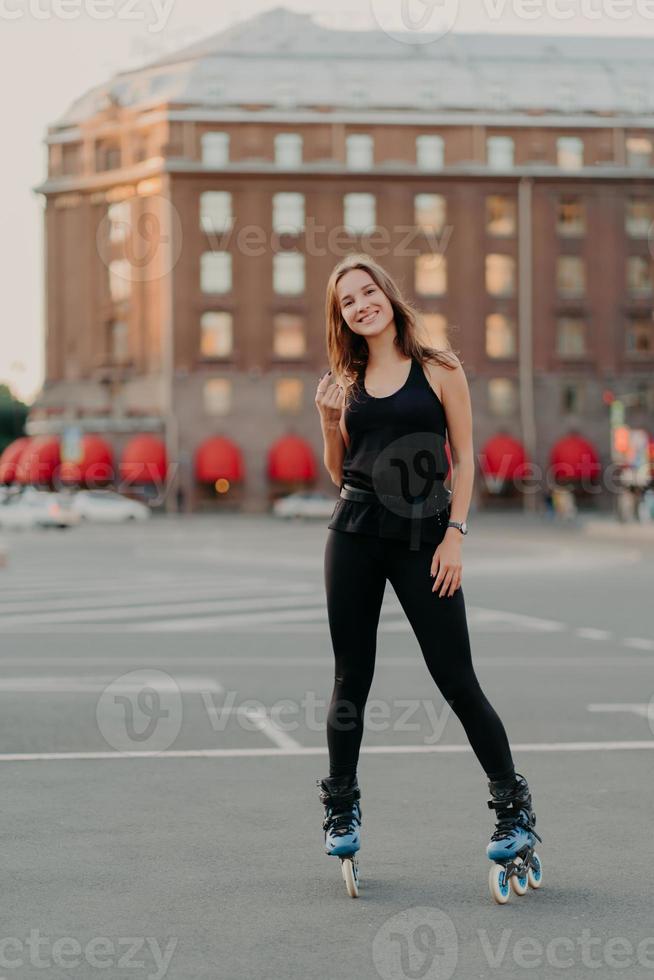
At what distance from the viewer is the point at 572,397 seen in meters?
69.2

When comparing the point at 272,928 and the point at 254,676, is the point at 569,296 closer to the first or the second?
the point at 254,676

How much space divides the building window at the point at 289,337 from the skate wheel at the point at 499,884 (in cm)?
6376

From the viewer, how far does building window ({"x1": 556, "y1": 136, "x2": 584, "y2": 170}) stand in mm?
67500

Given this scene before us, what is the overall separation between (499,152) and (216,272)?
→ 43.7 feet

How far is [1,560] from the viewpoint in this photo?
82.6ft

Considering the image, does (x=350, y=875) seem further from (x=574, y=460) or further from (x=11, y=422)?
(x=11, y=422)

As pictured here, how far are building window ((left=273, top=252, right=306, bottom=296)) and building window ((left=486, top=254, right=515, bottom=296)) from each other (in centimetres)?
816

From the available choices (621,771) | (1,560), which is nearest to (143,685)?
(621,771)

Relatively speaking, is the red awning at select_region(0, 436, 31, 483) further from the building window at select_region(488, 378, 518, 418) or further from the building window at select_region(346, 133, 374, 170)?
the building window at select_region(488, 378, 518, 418)

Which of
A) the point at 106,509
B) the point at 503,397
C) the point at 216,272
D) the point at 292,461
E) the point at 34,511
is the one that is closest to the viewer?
the point at 34,511

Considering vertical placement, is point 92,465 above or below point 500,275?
below

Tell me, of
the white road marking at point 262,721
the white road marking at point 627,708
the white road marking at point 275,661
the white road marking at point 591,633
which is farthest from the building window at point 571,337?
the white road marking at point 262,721

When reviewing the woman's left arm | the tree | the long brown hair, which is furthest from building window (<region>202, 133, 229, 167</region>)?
the woman's left arm

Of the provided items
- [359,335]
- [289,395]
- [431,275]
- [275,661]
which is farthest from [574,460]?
[359,335]
